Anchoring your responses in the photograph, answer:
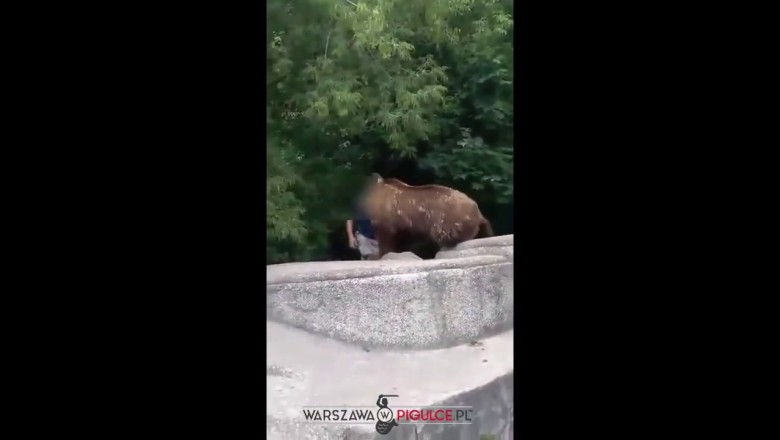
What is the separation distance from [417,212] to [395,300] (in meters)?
0.53

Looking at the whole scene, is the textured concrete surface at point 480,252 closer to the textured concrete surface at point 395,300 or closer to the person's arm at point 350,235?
the textured concrete surface at point 395,300

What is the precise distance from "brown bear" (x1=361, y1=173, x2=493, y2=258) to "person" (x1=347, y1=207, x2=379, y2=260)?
3 centimetres

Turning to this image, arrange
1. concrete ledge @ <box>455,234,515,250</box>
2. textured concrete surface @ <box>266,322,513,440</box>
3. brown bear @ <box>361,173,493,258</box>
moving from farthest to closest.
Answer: brown bear @ <box>361,173,493,258</box>, concrete ledge @ <box>455,234,515,250</box>, textured concrete surface @ <box>266,322,513,440</box>

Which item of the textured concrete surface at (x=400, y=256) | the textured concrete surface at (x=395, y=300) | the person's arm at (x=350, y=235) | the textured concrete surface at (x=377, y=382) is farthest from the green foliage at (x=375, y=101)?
the textured concrete surface at (x=377, y=382)

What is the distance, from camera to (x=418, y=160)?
200 inches

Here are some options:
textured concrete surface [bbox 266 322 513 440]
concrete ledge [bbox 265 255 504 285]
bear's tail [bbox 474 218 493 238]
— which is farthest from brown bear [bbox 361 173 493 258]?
textured concrete surface [bbox 266 322 513 440]

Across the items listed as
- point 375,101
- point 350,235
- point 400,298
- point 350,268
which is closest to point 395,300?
point 400,298

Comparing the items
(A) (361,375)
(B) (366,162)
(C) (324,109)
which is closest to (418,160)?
(B) (366,162)

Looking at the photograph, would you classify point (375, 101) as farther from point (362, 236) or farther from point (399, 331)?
point (399, 331)

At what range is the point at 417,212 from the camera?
5.16 metres

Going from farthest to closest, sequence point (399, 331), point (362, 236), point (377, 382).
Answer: point (362, 236) < point (399, 331) < point (377, 382)

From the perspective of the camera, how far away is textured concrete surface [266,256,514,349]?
5.00 metres

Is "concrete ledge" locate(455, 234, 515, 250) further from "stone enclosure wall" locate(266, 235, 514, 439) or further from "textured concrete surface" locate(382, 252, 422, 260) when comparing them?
"textured concrete surface" locate(382, 252, 422, 260)

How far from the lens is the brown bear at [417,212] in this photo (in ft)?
16.7
